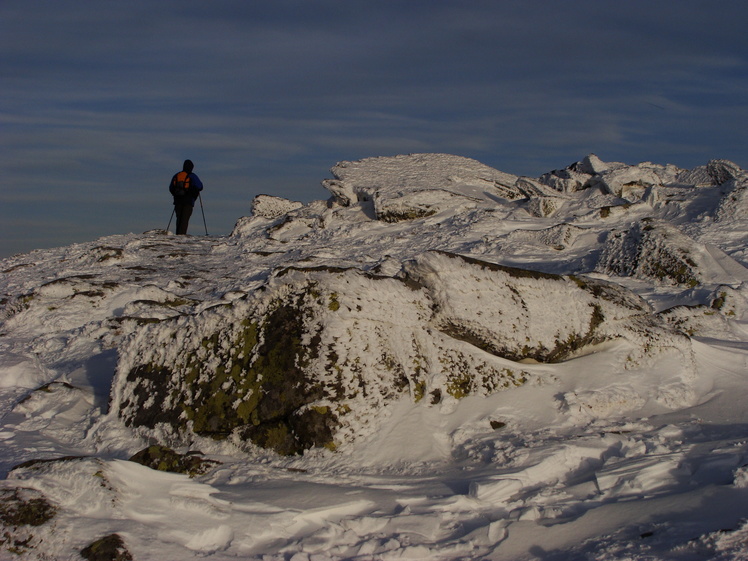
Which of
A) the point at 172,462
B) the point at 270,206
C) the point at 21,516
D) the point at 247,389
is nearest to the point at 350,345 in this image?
the point at 247,389

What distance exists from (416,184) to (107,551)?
18.3 meters

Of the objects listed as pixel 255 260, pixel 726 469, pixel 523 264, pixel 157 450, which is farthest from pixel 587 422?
pixel 255 260

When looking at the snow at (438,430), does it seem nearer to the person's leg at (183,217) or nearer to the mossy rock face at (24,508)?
the mossy rock face at (24,508)

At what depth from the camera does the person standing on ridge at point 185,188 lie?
20.1 m

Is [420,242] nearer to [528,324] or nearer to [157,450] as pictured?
[528,324]

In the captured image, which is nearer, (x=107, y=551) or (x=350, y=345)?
(x=107, y=551)

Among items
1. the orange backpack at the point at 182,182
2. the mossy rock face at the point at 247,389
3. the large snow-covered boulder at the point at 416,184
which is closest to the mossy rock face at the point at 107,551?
the mossy rock face at the point at 247,389

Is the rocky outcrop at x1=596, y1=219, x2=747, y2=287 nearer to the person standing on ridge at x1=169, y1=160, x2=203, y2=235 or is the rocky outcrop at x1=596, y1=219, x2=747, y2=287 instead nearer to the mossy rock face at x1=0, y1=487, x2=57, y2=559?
the mossy rock face at x1=0, y1=487, x2=57, y2=559

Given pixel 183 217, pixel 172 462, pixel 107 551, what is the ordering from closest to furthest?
1. pixel 107 551
2. pixel 172 462
3. pixel 183 217

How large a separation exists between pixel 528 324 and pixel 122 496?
13.1ft

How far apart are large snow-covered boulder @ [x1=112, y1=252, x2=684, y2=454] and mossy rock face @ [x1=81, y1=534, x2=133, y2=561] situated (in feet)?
6.45

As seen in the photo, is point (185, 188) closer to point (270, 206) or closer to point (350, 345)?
point (270, 206)

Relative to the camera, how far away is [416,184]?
20.7 m

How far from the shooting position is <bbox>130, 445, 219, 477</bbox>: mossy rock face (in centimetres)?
470
